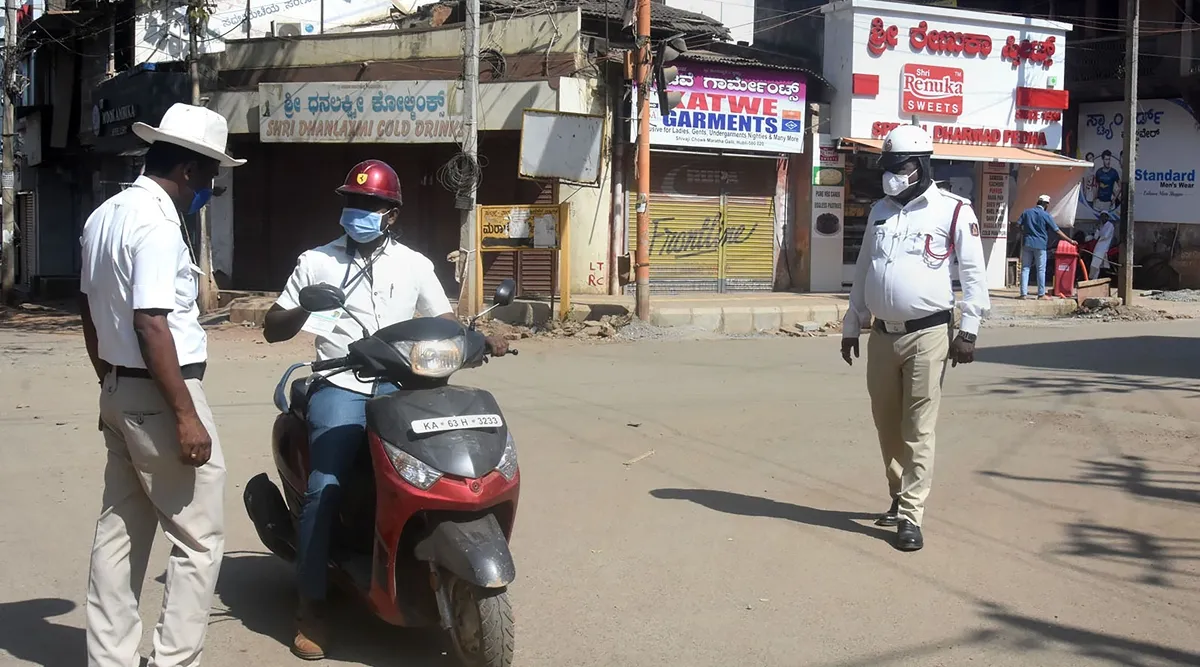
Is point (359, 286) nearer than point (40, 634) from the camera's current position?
No

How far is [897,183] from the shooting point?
554 cm

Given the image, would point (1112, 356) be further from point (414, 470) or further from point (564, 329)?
point (414, 470)

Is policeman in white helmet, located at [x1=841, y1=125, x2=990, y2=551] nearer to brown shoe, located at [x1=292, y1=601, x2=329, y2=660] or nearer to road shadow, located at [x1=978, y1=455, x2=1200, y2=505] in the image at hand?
road shadow, located at [x1=978, y1=455, x2=1200, y2=505]

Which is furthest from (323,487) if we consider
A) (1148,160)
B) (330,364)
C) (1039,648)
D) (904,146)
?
(1148,160)

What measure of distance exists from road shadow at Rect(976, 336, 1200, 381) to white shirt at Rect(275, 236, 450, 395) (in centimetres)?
801

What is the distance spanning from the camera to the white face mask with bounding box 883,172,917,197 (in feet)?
18.1

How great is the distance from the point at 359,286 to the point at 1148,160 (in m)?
25.5

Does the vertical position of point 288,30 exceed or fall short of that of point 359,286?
it exceeds it

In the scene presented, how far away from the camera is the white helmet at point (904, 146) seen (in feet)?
18.0

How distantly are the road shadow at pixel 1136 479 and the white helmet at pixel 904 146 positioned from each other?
2.35m

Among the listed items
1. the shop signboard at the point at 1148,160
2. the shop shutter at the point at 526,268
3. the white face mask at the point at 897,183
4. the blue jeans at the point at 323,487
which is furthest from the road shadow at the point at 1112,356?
the shop signboard at the point at 1148,160

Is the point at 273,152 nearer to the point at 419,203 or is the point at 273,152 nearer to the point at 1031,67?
the point at 419,203

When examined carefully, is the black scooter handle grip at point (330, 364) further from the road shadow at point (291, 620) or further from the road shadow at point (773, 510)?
the road shadow at point (773, 510)

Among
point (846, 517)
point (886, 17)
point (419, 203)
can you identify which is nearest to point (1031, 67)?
point (886, 17)
